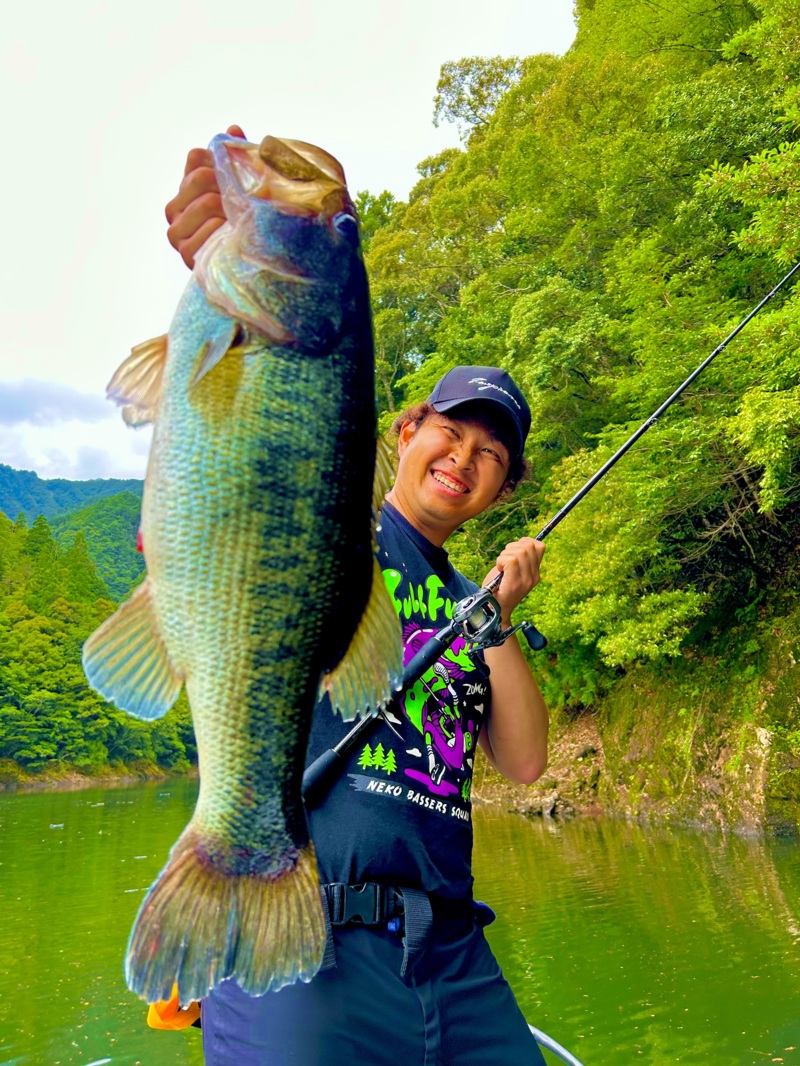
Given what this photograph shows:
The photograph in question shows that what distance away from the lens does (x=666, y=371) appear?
1310cm

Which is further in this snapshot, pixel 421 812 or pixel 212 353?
pixel 421 812

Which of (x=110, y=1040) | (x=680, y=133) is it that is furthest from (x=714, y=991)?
(x=680, y=133)

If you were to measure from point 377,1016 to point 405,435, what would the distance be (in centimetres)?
155

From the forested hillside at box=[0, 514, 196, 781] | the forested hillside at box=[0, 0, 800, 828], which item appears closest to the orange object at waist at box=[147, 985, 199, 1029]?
the forested hillside at box=[0, 0, 800, 828]

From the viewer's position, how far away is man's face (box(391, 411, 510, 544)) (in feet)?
8.03

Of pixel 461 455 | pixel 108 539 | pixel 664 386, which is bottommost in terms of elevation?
pixel 461 455

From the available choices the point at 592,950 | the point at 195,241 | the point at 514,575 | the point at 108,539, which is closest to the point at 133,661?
the point at 195,241

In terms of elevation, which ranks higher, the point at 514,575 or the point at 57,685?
the point at 514,575

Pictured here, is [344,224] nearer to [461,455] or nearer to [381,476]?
[381,476]

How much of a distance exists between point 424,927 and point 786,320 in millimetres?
10047

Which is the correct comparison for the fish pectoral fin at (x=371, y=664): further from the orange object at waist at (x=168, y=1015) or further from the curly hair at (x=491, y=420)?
the curly hair at (x=491, y=420)

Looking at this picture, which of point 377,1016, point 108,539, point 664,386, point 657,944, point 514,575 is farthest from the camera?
point 108,539

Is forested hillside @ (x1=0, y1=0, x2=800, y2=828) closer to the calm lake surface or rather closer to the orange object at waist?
the calm lake surface

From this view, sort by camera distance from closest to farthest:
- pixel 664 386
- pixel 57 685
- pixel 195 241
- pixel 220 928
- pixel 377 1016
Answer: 1. pixel 220 928
2. pixel 195 241
3. pixel 377 1016
4. pixel 664 386
5. pixel 57 685
